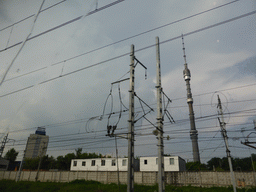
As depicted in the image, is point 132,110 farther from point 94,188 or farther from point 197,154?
point 197,154

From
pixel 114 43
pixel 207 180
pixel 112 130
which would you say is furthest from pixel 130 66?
pixel 207 180

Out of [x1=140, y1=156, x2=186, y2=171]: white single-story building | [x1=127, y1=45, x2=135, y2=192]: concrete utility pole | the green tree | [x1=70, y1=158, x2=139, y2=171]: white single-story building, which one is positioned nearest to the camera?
[x1=127, y1=45, x2=135, y2=192]: concrete utility pole

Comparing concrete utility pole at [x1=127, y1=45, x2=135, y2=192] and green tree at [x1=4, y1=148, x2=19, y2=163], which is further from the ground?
green tree at [x1=4, y1=148, x2=19, y2=163]

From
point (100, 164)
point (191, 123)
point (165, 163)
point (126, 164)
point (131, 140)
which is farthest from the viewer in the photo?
point (191, 123)

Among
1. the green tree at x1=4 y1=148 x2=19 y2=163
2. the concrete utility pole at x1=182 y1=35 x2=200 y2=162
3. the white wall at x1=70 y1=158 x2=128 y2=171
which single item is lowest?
the white wall at x1=70 y1=158 x2=128 y2=171

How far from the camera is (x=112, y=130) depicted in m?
11.1

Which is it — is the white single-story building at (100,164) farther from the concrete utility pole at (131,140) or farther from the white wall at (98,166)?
the concrete utility pole at (131,140)

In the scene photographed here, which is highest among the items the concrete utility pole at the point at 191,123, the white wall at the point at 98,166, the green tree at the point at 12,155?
the concrete utility pole at the point at 191,123

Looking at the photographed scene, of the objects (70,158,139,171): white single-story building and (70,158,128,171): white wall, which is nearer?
(70,158,139,171): white single-story building

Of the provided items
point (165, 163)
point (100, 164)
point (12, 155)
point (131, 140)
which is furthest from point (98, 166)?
point (12, 155)

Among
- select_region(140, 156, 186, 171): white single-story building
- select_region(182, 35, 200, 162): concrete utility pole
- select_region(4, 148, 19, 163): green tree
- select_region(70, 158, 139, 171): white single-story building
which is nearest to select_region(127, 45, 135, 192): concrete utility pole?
select_region(140, 156, 186, 171): white single-story building

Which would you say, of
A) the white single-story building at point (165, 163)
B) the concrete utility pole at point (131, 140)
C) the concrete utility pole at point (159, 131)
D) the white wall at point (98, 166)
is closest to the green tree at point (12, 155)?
the white wall at point (98, 166)

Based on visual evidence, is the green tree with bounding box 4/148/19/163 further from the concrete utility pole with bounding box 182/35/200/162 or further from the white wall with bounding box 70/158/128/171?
the concrete utility pole with bounding box 182/35/200/162

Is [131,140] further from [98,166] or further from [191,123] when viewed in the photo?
[191,123]
